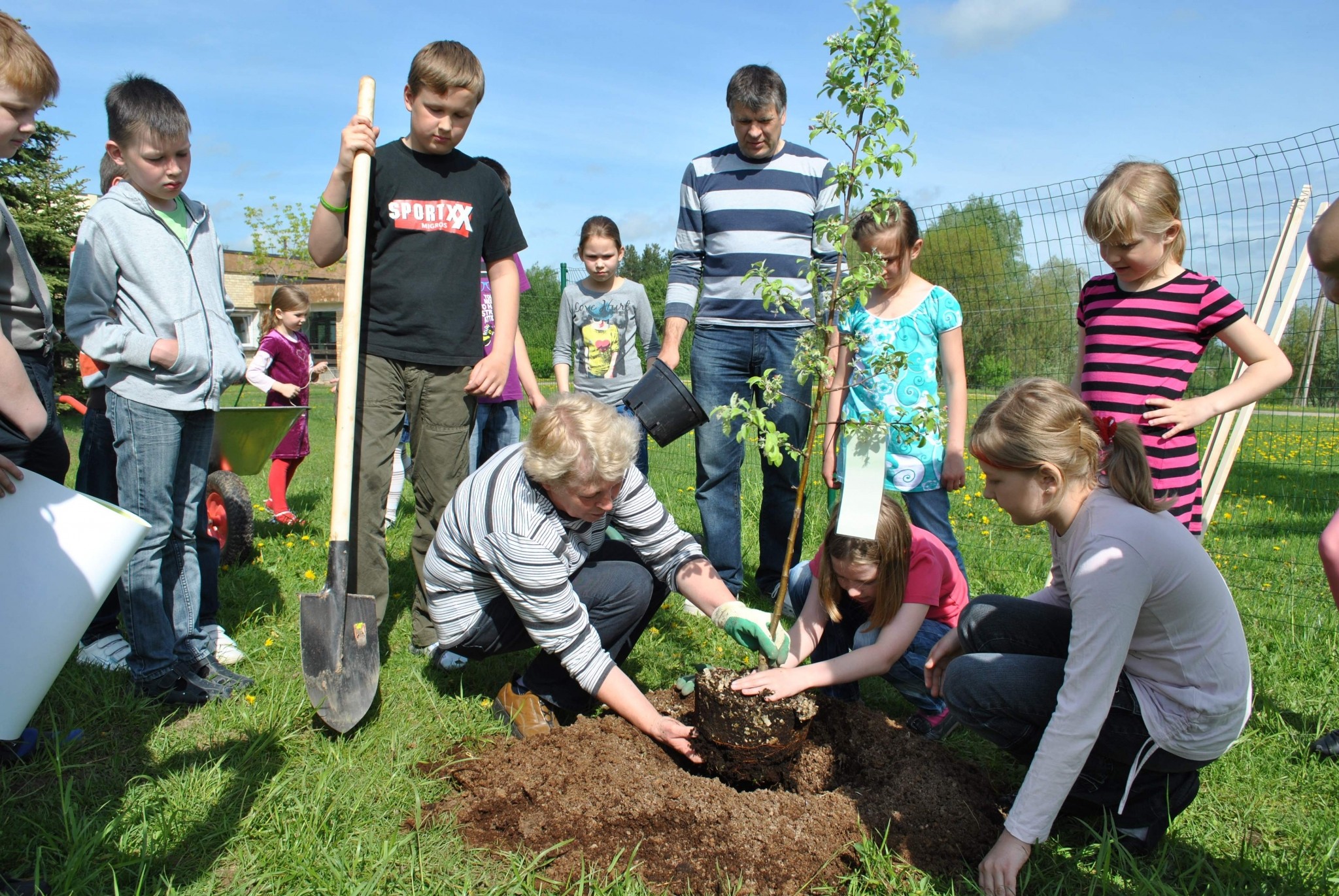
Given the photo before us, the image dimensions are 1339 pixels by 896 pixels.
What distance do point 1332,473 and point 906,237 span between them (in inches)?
264

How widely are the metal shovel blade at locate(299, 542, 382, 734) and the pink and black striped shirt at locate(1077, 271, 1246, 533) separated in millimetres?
2349

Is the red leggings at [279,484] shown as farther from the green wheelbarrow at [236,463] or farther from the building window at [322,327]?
the building window at [322,327]

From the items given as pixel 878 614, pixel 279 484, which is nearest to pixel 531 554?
pixel 878 614

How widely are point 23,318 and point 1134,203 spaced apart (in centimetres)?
326

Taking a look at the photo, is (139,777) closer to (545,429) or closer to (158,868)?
(158,868)

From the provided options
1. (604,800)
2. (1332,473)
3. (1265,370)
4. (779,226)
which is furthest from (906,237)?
(1332,473)

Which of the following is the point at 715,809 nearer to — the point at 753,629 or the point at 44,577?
the point at 753,629

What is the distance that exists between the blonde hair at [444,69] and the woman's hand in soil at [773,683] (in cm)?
216

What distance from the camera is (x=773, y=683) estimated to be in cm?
226

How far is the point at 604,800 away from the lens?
216 centimetres

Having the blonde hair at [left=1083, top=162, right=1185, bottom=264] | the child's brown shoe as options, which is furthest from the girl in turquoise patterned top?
the child's brown shoe

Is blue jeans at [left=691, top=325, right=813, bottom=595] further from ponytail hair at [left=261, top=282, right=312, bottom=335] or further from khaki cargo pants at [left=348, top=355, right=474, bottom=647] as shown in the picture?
ponytail hair at [left=261, top=282, right=312, bottom=335]

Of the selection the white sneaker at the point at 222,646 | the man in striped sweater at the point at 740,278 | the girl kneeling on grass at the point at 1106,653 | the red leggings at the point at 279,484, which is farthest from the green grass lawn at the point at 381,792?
the red leggings at the point at 279,484

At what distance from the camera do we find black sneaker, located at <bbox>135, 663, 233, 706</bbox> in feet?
8.86
